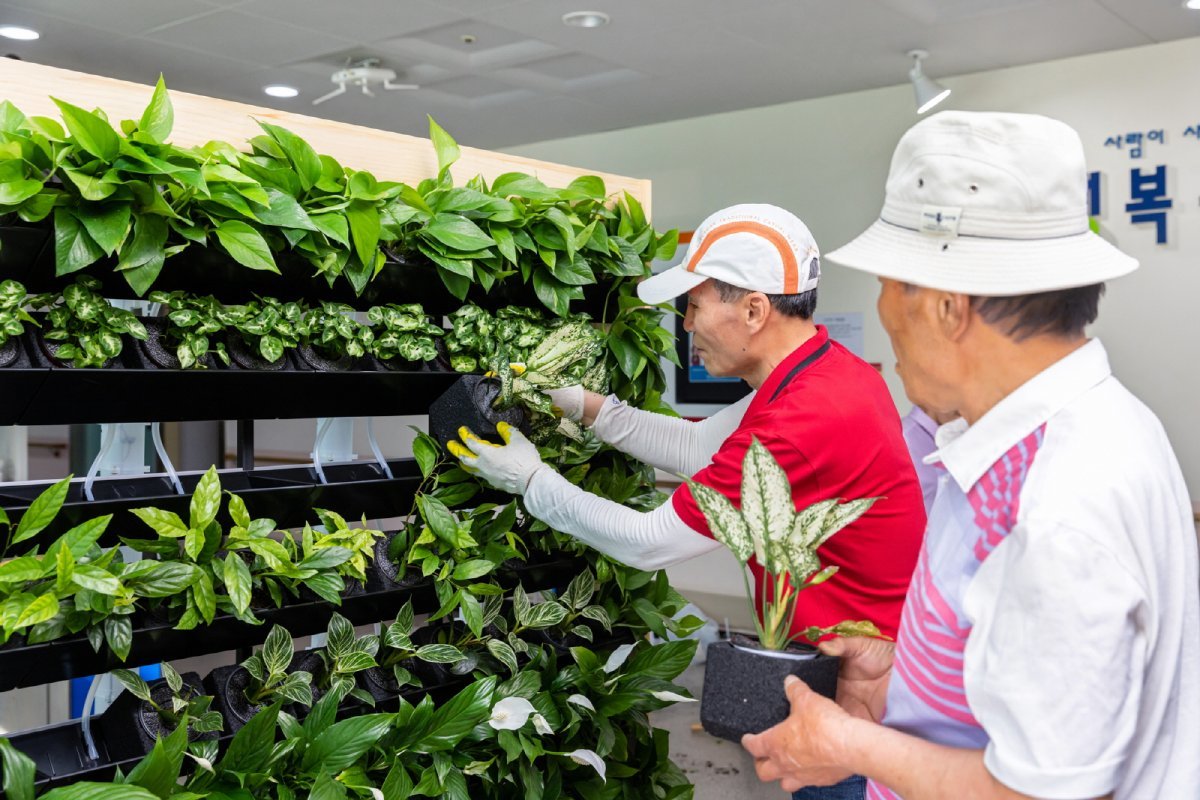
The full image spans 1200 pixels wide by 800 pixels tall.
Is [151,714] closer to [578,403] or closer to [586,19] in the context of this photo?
[578,403]

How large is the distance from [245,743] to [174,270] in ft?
2.55

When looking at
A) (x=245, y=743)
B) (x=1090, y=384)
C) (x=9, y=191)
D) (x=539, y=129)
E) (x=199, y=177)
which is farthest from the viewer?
(x=539, y=129)

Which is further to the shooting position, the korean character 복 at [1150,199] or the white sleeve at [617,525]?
the korean character 복 at [1150,199]

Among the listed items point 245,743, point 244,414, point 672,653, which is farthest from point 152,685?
point 672,653

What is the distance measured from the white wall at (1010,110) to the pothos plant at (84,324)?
Answer: 16.4ft

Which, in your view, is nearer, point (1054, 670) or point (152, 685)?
point (1054, 670)

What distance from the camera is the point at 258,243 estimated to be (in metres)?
1.67

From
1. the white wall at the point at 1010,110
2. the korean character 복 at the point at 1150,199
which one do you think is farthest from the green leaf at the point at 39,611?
the korean character 복 at the point at 1150,199

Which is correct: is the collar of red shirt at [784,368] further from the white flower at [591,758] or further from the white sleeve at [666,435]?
the white flower at [591,758]

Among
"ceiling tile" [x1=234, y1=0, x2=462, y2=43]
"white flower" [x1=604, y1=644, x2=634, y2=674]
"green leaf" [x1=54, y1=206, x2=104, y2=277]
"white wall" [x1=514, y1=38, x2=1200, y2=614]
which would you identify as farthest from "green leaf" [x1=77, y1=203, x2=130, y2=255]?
"white wall" [x1=514, y1=38, x2=1200, y2=614]

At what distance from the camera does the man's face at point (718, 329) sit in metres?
1.98

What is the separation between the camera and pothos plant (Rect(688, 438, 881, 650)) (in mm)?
1283

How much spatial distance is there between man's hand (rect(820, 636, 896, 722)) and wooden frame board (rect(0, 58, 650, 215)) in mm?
1259

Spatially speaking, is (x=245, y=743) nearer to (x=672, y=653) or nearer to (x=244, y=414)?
(x=244, y=414)
